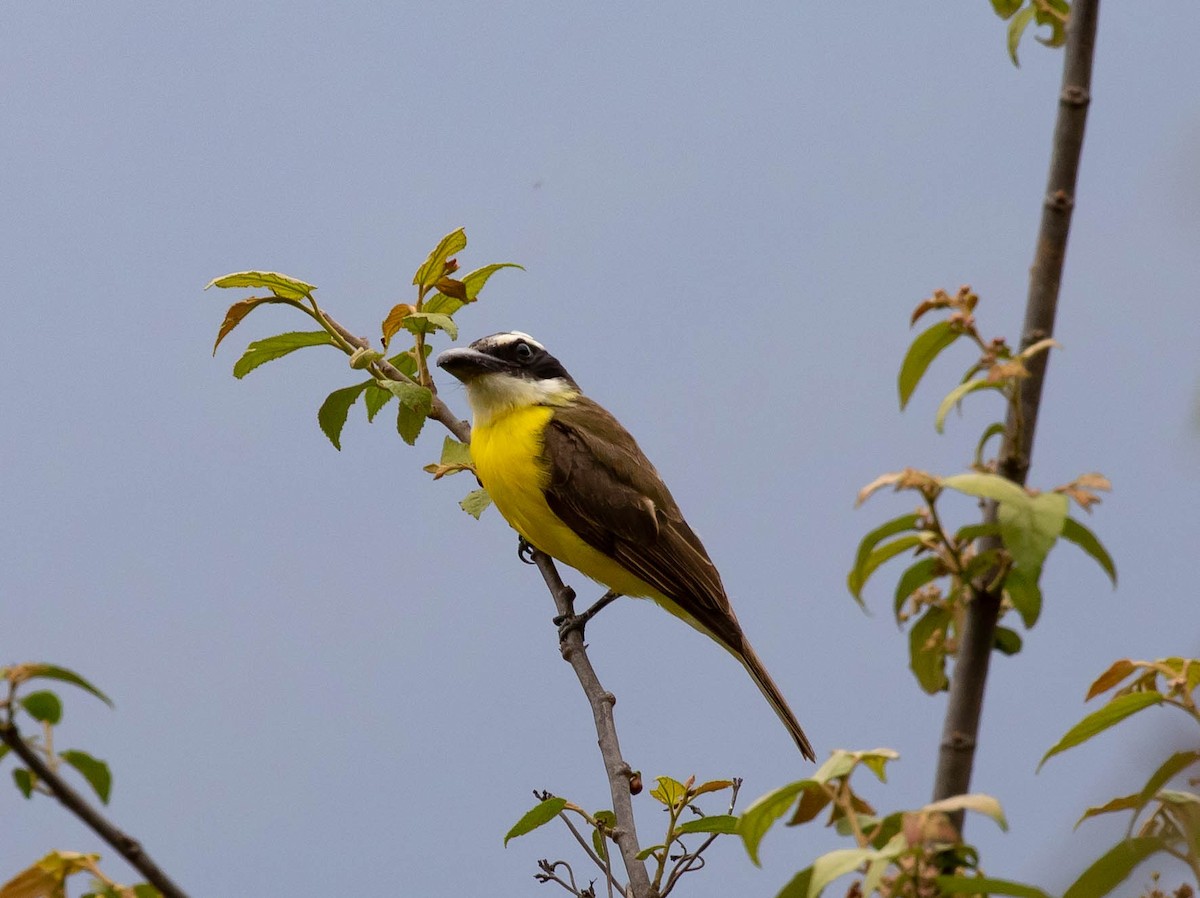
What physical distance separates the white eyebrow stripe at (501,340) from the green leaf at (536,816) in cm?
355

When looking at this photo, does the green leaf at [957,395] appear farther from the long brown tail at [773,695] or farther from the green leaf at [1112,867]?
the long brown tail at [773,695]

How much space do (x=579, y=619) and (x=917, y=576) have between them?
147 inches

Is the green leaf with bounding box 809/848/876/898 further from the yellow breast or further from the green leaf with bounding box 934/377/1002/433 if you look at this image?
the yellow breast

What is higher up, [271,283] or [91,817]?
[271,283]

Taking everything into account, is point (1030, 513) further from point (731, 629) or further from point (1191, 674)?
point (731, 629)

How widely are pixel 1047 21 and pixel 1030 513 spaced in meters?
1.24

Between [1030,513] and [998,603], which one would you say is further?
[998,603]

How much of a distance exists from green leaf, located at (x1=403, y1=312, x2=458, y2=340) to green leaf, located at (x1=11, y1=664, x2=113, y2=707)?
81.2 inches

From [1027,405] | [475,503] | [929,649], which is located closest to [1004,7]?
[1027,405]

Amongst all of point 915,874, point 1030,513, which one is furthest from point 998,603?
point 915,874

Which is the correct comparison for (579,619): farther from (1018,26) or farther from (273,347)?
(1018,26)

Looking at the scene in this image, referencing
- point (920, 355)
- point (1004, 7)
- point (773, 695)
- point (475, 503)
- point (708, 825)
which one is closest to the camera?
point (920, 355)

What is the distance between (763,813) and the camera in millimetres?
1827

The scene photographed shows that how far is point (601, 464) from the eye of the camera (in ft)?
20.2
